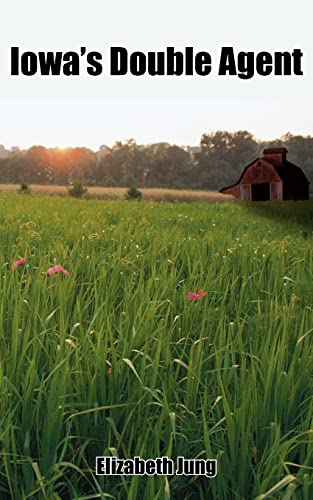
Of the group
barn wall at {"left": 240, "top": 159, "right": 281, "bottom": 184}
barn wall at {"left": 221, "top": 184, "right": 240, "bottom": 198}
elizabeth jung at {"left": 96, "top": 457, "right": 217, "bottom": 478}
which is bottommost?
elizabeth jung at {"left": 96, "top": 457, "right": 217, "bottom": 478}

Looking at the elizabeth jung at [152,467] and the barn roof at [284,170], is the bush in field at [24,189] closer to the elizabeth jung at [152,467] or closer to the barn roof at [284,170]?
the barn roof at [284,170]

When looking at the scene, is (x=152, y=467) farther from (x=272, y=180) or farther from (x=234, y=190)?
(x=234, y=190)

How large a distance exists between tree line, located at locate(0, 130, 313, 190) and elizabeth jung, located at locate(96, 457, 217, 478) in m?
64.6

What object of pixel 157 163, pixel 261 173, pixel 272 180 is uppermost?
pixel 157 163

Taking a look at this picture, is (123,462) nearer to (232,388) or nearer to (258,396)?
(258,396)

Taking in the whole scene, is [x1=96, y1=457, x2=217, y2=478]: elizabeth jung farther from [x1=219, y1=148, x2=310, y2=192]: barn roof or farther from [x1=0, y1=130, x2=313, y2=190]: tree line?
[x1=0, y1=130, x2=313, y2=190]: tree line

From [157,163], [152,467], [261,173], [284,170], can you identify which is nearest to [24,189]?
[261,173]

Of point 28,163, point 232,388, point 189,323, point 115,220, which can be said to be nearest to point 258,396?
point 232,388

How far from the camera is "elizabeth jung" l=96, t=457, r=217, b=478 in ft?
6.15

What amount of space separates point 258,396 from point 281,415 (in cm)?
10

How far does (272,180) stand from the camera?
46.1 m

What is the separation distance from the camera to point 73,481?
2.07 m

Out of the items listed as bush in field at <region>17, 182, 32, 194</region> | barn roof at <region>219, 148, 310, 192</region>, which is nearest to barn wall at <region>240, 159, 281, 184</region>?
barn roof at <region>219, 148, 310, 192</region>

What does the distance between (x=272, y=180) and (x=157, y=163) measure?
31153 mm
